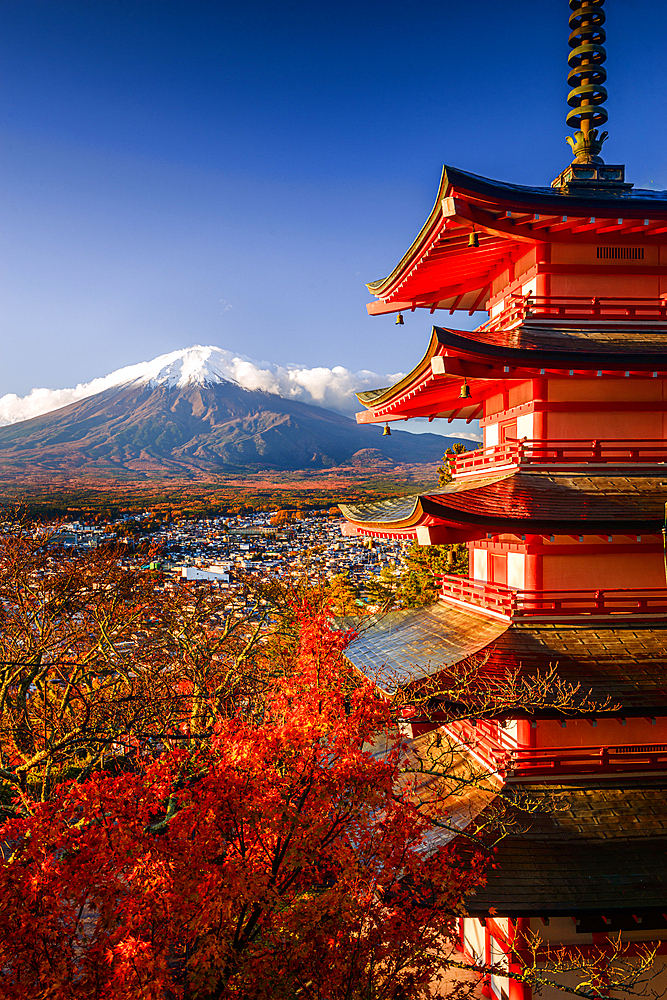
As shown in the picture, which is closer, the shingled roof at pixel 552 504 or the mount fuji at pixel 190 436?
the shingled roof at pixel 552 504

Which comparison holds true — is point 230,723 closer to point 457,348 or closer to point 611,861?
point 611,861

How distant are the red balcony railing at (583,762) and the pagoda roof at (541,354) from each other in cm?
532

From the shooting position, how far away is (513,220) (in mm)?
8305

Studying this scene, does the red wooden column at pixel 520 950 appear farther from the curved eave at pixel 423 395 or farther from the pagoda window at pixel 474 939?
the curved eave at pixel 423 395

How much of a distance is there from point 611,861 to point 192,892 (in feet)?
16.5

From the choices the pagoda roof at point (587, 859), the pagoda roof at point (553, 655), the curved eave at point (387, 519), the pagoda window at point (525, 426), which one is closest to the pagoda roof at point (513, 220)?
the pagoda window at point (525, 426)

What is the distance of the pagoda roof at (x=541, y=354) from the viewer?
784 cm

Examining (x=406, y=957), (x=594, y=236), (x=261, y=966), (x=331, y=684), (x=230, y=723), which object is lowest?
(x=406, y=957)

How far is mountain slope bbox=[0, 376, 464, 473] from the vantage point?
103812 mm

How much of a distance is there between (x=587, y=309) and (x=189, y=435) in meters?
130

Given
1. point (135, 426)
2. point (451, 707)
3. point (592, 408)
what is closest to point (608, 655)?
point (451, 707)

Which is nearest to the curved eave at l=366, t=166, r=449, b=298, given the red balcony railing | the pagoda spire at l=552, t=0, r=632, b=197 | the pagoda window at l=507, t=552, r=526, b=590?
the pagoda spire at l=552, t=0, r=632, b=197

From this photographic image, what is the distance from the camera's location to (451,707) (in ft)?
25.0

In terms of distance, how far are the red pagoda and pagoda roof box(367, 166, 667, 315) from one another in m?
0.03
